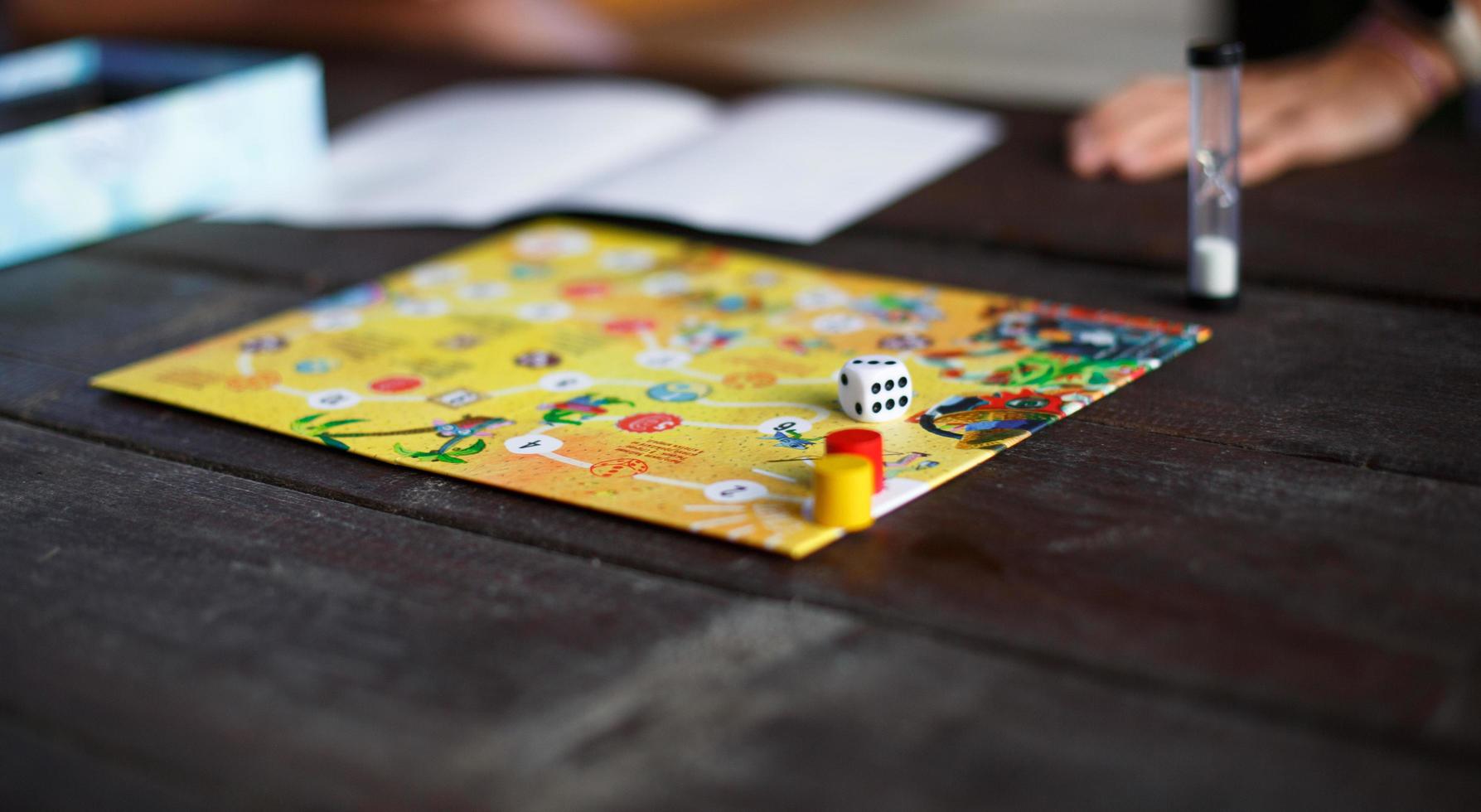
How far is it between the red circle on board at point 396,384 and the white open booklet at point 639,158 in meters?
0.38

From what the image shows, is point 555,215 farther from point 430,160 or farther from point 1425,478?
point 1425,478

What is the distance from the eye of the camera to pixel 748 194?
128 centimetres

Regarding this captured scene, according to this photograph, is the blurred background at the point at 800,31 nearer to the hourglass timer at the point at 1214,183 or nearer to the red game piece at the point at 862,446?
the hourglass timer at the point at 1214,183

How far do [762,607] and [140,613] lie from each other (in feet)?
0.93

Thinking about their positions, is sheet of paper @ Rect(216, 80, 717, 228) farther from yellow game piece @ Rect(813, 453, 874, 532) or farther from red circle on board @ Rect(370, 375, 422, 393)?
yellow game piece @ Rect(813, 453, 874, 532)

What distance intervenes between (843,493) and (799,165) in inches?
28.7

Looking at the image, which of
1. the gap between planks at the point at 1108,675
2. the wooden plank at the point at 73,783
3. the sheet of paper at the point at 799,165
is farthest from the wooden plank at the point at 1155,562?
the sheet of paper at the point at 799,165

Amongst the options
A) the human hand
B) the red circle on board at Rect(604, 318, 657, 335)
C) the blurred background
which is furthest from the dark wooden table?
the blurred background

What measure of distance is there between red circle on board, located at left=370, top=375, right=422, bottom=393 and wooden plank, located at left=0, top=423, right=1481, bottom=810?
0.66ft

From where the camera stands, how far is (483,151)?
1418mm

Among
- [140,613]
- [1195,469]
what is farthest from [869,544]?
[140,613]

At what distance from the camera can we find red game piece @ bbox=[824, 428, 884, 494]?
72 centimetres

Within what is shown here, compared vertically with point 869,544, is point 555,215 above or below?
above

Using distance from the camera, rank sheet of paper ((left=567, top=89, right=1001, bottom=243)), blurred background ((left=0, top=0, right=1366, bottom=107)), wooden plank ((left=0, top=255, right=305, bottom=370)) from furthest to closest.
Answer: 1. blurred background ((left=0, top=0, right=1366, bottom=107))
2. sheet of paper ((left=567, top=89, right=1001, bottom=243))
3. wooden plank ((left=0, top=255, right=305, bottom=370))
